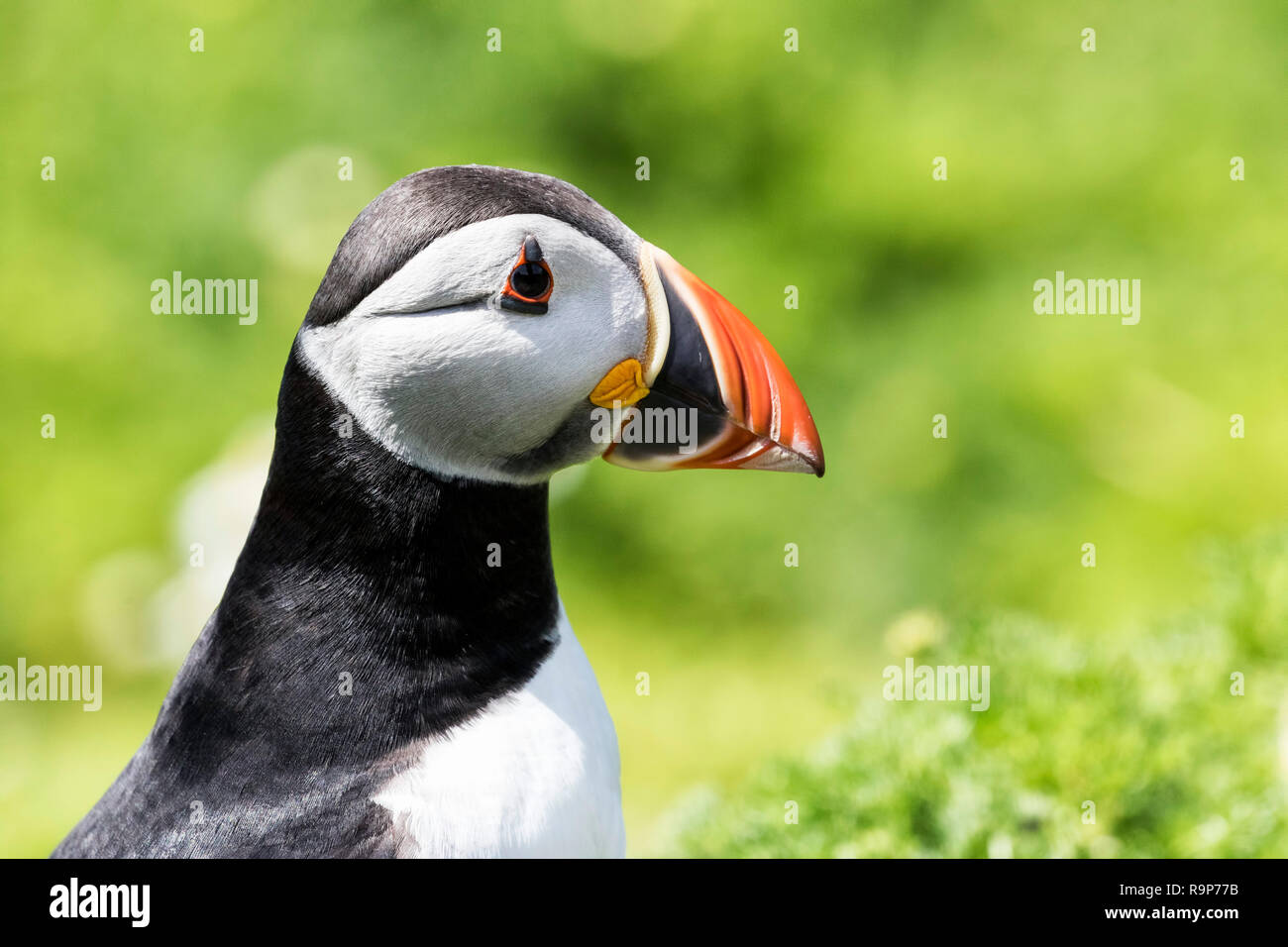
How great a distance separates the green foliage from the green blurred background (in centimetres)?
185

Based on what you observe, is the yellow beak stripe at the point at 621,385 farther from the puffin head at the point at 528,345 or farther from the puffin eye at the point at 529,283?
the puffin eye at the point at 529,283

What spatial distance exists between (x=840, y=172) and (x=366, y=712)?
433 cm

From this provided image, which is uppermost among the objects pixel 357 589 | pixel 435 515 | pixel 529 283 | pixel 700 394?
pixel 529 283

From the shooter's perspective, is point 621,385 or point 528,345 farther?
point 621,385

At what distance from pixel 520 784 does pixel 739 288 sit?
391 cm

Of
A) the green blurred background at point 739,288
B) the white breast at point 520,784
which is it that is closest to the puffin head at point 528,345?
the white breast at point 520,784

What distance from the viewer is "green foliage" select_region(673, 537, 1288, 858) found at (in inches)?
102

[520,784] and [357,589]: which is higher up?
[357,589]

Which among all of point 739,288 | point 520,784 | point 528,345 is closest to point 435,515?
point 528,345

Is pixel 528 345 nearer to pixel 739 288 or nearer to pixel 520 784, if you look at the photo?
pixel 520 784

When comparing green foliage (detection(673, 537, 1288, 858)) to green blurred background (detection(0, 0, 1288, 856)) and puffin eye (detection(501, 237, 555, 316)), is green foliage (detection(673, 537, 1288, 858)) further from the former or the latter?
green blurred background (detection(0, 0, 1288, 856))

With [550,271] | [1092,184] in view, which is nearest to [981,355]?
[1092,184]

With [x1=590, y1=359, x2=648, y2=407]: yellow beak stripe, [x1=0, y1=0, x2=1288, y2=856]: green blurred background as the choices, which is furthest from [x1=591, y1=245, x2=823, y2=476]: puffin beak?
[x1=0, y1=0, x2=1288, y2=856]: green blurred background

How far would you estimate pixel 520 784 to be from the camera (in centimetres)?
190
